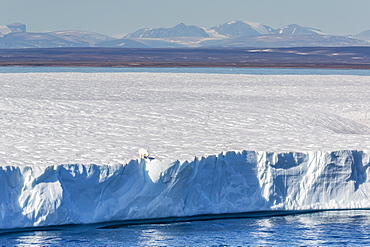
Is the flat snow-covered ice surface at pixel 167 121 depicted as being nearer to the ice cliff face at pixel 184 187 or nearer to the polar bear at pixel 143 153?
the polar bear at pixel 143 153

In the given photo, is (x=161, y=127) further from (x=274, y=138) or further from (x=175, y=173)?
A: (x=175, y=173)

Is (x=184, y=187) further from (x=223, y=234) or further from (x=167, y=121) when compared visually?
(x=167, y=121)

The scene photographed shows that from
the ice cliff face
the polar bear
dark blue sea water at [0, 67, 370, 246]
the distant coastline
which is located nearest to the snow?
the ice cliff face

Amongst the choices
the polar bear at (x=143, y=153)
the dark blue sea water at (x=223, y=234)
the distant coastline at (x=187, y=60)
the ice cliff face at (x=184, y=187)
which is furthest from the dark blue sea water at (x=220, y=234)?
the distant coastline at (x=187, y=60)

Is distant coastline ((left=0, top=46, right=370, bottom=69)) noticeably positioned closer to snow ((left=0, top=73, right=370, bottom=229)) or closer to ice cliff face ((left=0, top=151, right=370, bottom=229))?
snow ((left=0, top=73, right=370, bottom=229))

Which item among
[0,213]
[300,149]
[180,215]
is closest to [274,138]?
A: [300,149]
